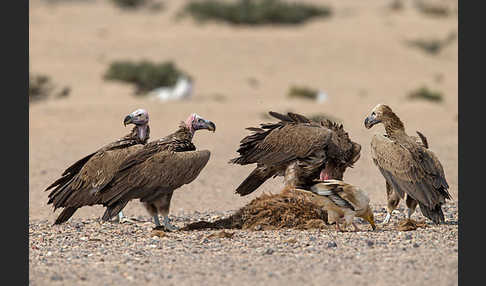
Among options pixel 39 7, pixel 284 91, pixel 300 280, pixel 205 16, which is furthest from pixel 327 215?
pixel 39 7

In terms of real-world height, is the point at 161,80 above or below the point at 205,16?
below

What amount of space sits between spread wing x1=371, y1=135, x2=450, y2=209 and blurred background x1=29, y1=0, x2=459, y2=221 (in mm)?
3245

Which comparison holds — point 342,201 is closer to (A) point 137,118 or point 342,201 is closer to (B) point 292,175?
(B) point 292,175

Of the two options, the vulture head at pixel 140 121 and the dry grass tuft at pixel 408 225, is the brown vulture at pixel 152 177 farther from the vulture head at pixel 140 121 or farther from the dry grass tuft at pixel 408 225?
the dry grass tuft at pixel 408 225

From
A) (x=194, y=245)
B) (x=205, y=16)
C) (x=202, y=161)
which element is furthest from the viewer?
(x=205, y=16)

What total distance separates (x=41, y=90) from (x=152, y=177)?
1672 cm

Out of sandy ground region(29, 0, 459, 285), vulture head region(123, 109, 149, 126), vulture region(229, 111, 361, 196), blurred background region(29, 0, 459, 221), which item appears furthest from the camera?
blurred background region(29, 0, 459, 221)

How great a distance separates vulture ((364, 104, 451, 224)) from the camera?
9.82m

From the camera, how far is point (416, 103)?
2641cm

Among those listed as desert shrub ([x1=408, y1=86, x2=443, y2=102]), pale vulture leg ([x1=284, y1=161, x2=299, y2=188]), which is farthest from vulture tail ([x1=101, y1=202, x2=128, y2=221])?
desert shrub ([x1=408, y1=86, x2=443, y2=102])

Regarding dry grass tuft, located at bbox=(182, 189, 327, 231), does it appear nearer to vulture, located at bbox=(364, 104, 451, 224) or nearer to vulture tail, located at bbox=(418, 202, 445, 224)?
vulture, located at bbox=(364, 104, 451, 224)

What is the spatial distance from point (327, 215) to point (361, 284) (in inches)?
128

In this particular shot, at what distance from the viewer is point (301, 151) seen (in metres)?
10.8

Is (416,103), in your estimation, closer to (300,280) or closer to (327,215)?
(327,215)
